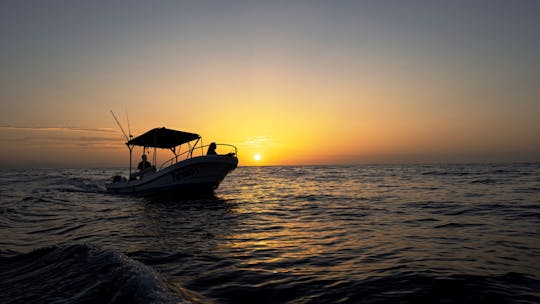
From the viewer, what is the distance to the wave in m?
4.07

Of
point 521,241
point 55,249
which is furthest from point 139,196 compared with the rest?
point 521,241

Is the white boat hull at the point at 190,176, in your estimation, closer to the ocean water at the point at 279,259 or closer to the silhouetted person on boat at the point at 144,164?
the silhouetted person on boat at the point at 144,164

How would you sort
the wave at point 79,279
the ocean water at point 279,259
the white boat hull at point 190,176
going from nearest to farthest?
1. the wave at point 79,279
2. the ocean water at point 279,259
3. the white boat hull at point 190,176

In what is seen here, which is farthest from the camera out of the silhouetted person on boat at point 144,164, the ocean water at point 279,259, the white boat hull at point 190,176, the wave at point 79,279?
the silhouetted person on boat at point 144,164

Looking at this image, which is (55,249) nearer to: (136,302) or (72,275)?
(72,275)

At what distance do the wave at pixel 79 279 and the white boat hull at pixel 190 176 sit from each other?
11.9 metres

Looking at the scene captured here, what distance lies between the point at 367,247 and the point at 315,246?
1.10 metres

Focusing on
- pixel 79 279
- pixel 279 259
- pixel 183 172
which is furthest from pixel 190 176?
pixel 79 279

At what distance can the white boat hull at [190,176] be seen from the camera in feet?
59.9

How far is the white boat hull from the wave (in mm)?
11912

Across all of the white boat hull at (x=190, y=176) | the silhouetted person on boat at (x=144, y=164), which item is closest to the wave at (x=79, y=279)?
the white boat hull at (x=190, y=176)

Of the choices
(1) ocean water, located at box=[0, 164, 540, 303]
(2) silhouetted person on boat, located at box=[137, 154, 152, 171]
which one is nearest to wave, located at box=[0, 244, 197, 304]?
(1) ocean water, located at box=[0, 164, 540, 303]

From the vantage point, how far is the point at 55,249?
6.62 meters

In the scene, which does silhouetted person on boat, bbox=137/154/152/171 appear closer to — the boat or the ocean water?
the boat
